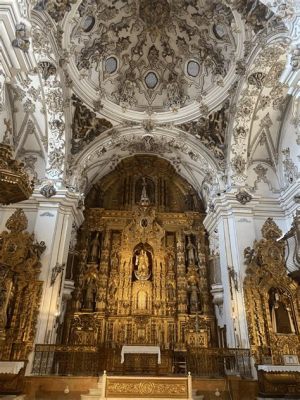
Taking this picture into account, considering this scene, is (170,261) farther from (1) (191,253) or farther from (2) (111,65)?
(2) (111,65)

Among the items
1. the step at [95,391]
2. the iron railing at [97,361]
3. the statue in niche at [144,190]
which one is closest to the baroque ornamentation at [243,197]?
the statue in niche at [144,190]

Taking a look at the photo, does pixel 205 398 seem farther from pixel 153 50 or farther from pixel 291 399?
pixel 153 50

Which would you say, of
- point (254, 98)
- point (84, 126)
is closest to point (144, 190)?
point (84, 126)

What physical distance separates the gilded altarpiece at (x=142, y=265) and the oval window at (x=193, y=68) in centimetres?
478

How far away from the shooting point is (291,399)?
8.15 metres

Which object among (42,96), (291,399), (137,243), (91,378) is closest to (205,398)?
(291,399)

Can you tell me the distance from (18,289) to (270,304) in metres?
8.91

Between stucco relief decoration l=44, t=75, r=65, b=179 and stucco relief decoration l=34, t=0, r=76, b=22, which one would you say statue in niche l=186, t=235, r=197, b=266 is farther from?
stucco relief decoration l=34, t=0, r=76, b=22

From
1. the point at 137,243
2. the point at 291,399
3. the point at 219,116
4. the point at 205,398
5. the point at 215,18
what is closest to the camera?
the point at 291,399

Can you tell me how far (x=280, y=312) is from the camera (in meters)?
11.5

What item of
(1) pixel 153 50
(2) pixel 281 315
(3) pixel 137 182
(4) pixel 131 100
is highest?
(1) pixel 153 50

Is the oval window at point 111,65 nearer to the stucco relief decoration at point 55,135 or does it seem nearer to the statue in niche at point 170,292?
the stucco relief decoration at point 55,135

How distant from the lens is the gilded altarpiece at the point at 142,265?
43.8 ft

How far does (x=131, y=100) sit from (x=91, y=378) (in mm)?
11396
